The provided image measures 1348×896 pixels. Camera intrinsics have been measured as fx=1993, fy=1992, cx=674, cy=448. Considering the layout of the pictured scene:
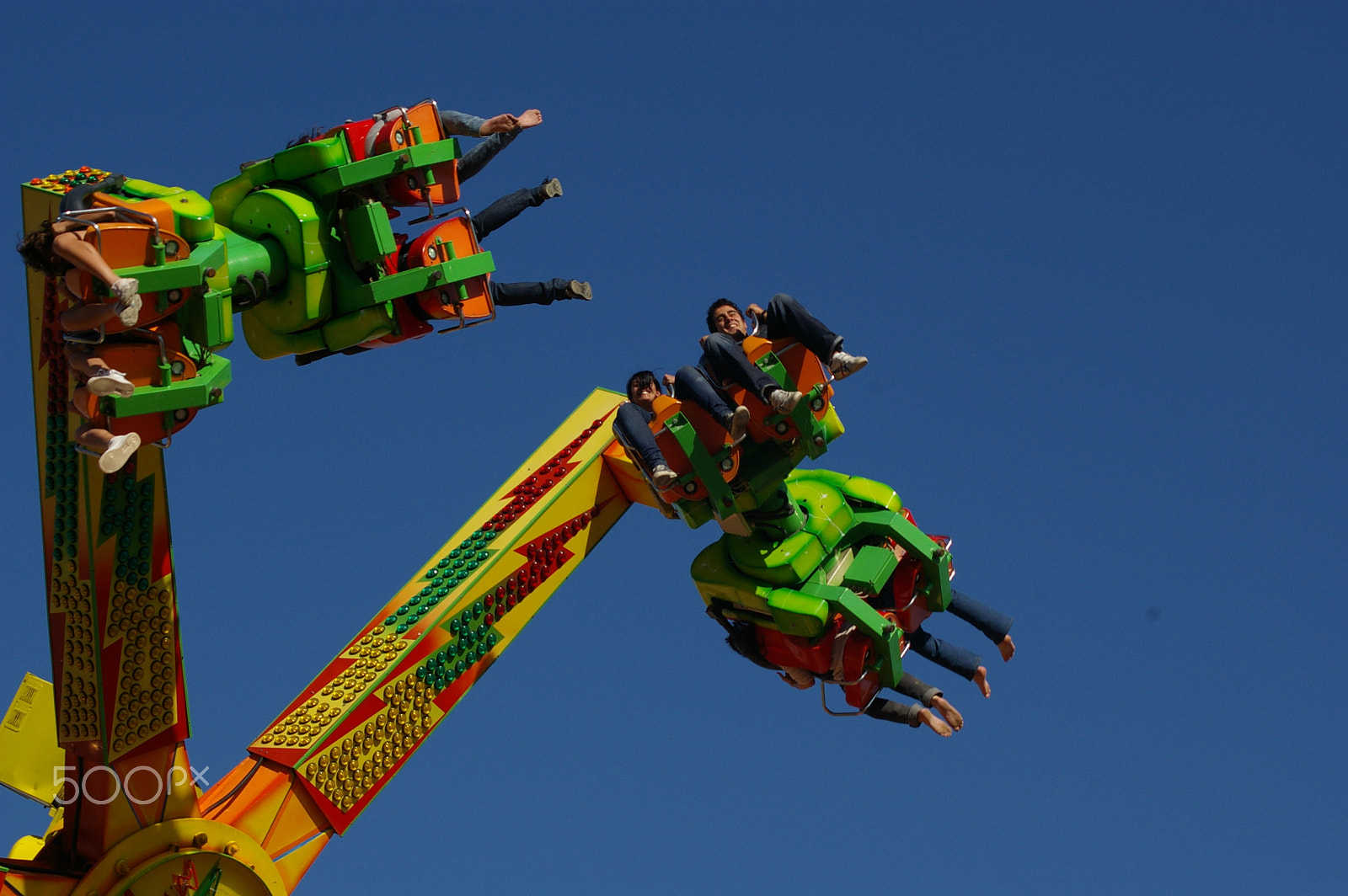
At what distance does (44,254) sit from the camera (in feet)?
45.4

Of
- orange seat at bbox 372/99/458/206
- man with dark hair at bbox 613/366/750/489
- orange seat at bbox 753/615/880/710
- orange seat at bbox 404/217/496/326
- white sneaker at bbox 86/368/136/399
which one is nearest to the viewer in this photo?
white sneaker at bbox 86/368/136/399

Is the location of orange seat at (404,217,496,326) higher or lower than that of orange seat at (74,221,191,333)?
higher

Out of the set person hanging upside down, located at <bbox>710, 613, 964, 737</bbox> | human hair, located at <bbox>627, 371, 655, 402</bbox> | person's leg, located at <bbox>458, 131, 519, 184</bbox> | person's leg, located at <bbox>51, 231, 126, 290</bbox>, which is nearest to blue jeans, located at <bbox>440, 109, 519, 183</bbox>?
person's leg, located at <bbox>458, 131, 519, 184</bbox>

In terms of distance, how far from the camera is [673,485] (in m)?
17.5

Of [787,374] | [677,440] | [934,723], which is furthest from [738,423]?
[934,723]

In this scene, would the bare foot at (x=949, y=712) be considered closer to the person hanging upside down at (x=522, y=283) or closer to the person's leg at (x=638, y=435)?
the person's leg at (x=638, y=435)

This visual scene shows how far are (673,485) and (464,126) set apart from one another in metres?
3.64

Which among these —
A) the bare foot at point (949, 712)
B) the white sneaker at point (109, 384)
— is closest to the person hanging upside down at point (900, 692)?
the bare foot at point (949, 712)

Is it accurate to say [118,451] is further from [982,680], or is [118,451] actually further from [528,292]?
[982,680]

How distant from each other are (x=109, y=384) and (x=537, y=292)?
4.06 m

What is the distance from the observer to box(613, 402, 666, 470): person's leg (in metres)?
17.0

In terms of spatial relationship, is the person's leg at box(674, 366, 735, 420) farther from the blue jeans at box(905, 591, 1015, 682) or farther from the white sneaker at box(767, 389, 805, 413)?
the blue jeans at box(905, 591, 1015, 682)

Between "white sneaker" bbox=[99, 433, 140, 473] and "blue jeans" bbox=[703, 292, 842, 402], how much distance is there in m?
5.22

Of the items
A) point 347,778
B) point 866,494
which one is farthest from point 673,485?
point 347,778
